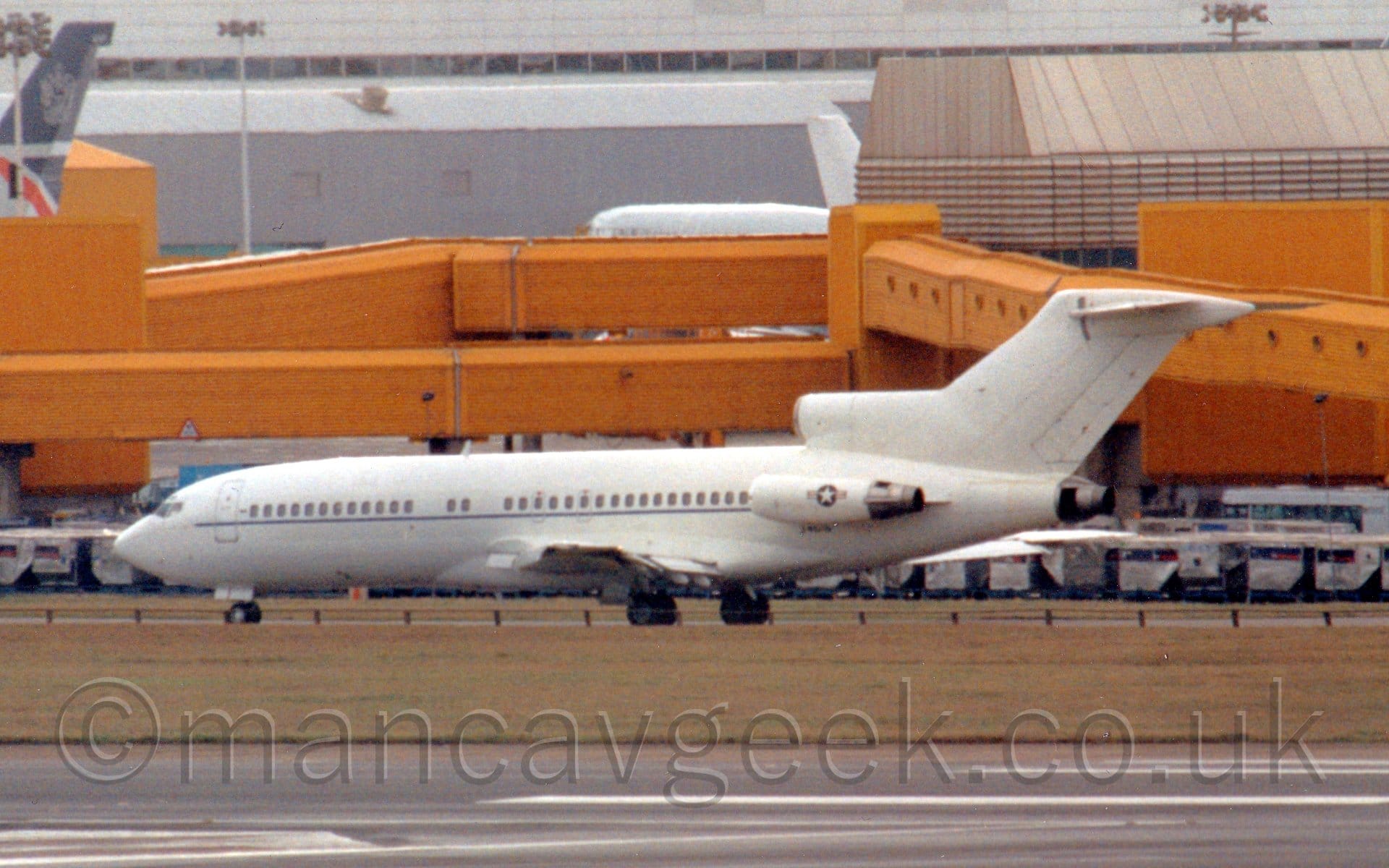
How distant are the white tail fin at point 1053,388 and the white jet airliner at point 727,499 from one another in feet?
0.08

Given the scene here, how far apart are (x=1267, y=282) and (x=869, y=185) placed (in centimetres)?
1174

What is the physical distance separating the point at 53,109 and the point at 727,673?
4764cm

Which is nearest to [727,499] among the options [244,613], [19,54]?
[244,613]

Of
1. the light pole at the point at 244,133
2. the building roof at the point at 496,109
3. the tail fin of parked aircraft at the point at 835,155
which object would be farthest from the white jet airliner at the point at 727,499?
the building roof at the point at 496,109

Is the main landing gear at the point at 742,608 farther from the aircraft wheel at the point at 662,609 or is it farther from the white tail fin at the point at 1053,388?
the white tail fin at the point at 1053,388

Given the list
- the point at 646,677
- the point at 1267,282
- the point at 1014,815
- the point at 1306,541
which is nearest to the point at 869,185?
the point at 1267,282

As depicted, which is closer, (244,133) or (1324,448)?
(1324,448)

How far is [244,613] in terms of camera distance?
40906 millimetres

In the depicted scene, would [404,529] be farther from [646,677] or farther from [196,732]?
[196,732]

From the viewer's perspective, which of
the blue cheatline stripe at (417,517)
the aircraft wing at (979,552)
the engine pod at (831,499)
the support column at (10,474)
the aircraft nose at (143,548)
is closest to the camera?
the engine pod at (831,499)

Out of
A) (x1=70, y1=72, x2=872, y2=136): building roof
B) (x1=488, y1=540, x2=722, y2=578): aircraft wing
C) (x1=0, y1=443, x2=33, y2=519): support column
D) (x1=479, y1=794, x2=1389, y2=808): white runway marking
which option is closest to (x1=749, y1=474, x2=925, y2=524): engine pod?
(x1=488, y1=540, x2=722, y2=578): aircraft wing

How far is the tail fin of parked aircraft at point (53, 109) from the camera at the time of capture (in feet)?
231

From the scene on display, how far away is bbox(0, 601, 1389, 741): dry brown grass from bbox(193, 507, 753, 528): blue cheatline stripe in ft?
6.81

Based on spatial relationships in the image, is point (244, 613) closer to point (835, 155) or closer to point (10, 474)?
point (10, 474)
